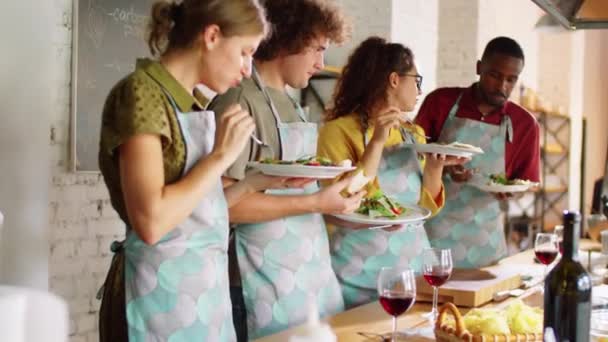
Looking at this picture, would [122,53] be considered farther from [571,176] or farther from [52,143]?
[571,176]

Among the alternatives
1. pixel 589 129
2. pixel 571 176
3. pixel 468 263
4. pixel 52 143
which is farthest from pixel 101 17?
pixel 589 129

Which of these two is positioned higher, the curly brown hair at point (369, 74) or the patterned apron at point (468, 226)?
the curly brown hair at point (369, 74)

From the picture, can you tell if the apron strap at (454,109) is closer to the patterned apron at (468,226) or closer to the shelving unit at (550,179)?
the patterned apron at (468,226)

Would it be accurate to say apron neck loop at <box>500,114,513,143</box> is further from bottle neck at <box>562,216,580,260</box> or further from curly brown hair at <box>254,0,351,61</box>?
bottle neck at <box>562,216,580,260</box>

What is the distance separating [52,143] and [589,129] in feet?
26.8

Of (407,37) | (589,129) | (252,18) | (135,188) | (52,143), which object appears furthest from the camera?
(589,129)

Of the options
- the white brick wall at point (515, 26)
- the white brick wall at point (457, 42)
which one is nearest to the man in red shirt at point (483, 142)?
the white brick wall at point (457, 42)

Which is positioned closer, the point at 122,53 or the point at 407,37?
the point at 122,53

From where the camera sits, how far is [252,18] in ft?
5.85

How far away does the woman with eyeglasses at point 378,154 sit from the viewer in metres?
2.54

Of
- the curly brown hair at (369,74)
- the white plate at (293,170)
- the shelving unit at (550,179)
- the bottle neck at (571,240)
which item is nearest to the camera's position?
the bottle neck at (571,240)

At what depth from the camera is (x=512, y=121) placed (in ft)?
11.5

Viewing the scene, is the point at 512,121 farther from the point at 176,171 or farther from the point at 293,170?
the point at 176,171

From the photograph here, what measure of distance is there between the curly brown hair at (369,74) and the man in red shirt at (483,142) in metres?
0.74
